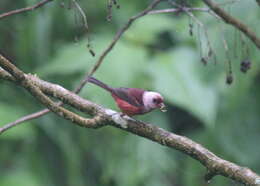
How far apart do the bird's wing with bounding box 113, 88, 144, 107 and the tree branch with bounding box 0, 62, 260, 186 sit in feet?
1.83

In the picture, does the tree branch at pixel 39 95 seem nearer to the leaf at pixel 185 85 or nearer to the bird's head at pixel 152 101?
the bird's head at pixel 152 101

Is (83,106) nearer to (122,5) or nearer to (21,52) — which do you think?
(21,52)

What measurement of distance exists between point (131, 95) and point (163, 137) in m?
0.89

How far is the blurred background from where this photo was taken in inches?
197

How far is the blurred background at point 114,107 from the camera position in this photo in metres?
4.99

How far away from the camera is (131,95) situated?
3986 mm

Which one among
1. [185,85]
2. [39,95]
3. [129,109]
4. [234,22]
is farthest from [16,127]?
[234,22]

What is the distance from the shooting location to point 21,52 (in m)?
5.41

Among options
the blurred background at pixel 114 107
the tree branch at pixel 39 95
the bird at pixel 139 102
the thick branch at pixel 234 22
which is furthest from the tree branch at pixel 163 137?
the blurred background at pixel 114 107

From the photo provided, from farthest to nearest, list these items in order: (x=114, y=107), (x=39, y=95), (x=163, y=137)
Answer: (x=114, y=107) → (x=163, y=137) → (x=39, y=95)

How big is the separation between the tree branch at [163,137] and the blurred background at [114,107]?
1.45 metres

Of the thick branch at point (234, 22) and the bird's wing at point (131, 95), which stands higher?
the thick branch at point (234, 22)

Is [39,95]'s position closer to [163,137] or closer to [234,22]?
[163,137]

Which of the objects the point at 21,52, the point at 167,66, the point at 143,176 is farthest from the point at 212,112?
the point at 21,52
